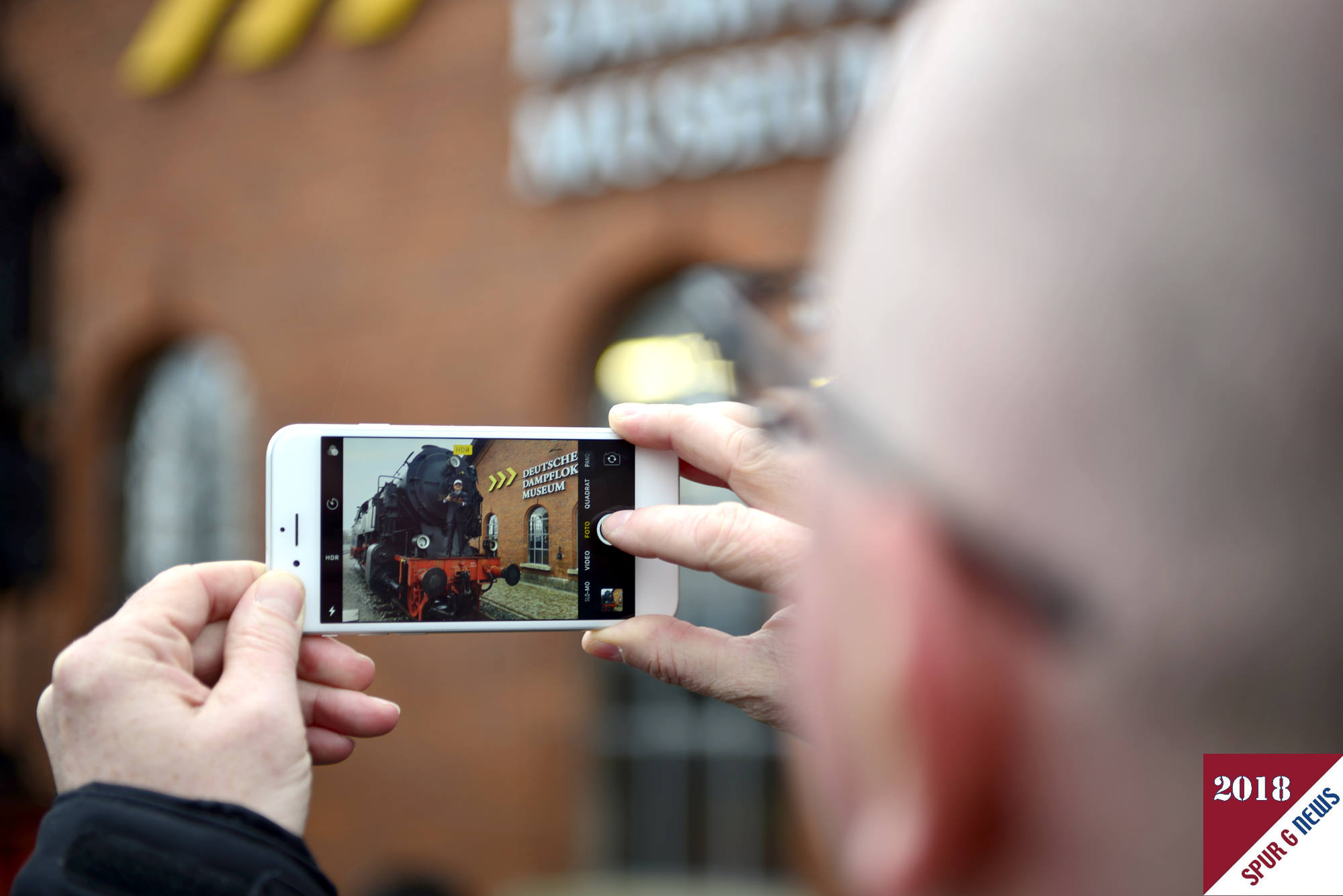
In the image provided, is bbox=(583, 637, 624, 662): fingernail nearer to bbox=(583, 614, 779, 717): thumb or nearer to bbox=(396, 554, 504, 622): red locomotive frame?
bbox=(583, 614, 779, 717): thumb

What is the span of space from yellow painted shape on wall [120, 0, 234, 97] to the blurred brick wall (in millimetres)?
102

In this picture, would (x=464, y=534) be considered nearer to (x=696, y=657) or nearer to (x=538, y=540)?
(x=538, y=540)

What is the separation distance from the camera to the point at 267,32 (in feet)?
19.5

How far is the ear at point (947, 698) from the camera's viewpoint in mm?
432

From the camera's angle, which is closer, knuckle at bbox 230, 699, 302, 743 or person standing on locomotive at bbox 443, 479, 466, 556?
knuckle at bbox 230, 699, 302, 743

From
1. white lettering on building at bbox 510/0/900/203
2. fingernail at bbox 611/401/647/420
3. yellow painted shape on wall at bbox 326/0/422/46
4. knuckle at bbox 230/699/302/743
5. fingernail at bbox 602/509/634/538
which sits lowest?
knuckle at bbox 230/699/302/743

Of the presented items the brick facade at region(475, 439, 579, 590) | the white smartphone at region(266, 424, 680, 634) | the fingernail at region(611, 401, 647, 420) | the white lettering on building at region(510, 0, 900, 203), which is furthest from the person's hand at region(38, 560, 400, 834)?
the white lettering on building at region(510, 0, 900, 203)

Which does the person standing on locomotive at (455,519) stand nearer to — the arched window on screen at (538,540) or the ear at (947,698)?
the arched window on screen at (538,540)

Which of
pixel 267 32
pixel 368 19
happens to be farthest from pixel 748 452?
pixel 267 32

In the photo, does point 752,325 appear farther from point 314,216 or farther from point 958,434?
point 314,216

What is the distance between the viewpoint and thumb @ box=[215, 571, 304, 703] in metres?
0.98

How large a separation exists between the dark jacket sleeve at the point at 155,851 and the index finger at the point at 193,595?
→ 0.63 ft

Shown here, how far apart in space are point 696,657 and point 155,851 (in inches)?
23.6

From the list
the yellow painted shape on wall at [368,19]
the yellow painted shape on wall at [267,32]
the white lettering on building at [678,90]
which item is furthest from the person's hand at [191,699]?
the yellow painted shape on wall at [267,32]
